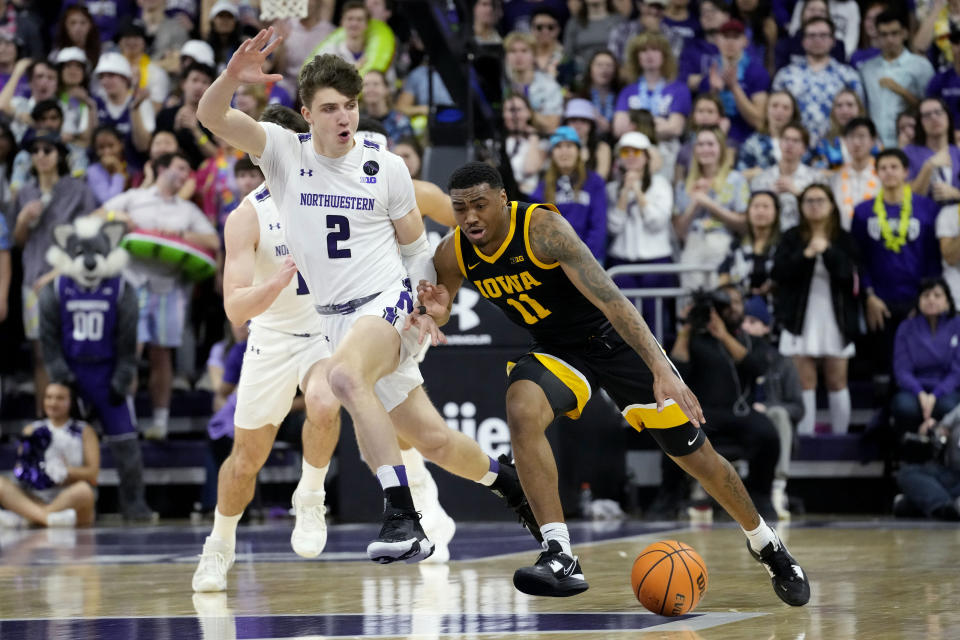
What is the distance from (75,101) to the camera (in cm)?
1530

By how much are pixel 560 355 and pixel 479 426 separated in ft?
16.9

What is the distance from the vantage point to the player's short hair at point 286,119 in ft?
26.0

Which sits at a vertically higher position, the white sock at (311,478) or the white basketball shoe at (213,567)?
the white sock at (311,478)

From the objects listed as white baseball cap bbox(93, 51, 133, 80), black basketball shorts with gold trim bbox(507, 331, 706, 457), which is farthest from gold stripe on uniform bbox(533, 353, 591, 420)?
white baseball cap bbox(93, 51, 133, 80)

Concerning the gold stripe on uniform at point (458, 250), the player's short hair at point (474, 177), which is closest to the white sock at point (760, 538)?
the gold stripe on uniform at point (458, 250)

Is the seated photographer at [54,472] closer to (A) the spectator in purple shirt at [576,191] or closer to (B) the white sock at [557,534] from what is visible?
(A) the spectator in purple shirt at [576,191]

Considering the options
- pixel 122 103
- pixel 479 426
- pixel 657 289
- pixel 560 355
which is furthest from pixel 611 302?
pixel 122 103

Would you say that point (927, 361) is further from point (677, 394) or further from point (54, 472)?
point (54, 472)

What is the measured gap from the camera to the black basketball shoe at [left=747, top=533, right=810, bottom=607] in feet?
21.1

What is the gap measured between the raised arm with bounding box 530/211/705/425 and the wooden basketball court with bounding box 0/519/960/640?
968 mm

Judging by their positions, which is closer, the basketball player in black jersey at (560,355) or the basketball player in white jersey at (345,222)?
the basketball player in black jersey at (560,355)

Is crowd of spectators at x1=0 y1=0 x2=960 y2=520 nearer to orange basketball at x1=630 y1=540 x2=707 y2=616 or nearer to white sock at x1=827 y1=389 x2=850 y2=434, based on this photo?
white sock at x1=827 y1=389 x2=850 y2=434

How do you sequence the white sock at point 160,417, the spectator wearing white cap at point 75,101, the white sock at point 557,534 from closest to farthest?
1. the white sock at point 557,534
2. the white sock at point 160,417
3. the spectator wearing white cap at point 75,101

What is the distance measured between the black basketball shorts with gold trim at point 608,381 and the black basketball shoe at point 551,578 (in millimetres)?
721
